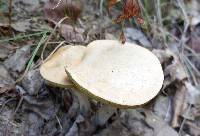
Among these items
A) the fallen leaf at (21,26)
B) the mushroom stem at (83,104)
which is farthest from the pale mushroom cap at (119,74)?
the fallen leaf at (21,26)

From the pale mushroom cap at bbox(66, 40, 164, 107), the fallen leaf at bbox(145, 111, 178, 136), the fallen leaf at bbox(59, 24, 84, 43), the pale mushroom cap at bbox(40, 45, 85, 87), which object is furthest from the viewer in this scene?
the fallen leaf at bbox(59, 24, 84, 43)

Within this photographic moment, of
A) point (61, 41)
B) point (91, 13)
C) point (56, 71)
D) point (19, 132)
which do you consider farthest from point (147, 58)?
point (91, 13)

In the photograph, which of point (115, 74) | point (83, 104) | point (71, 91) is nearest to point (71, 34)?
point (71, 91)

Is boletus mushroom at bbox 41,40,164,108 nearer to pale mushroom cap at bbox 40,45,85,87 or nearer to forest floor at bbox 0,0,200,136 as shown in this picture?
pale mushroom cap at bbox 40,45,85,87

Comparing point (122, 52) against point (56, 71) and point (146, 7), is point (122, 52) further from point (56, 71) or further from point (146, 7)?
point (146, 7)

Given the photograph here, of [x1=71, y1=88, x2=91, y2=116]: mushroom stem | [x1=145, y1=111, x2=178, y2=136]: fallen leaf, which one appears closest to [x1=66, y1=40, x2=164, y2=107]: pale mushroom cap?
[x1=71, y1=88, x2=91, y2=116]: mushroom stem

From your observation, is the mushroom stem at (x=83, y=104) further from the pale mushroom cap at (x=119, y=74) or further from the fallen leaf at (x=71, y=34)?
the fallen leaf at (x=71, y=34)
